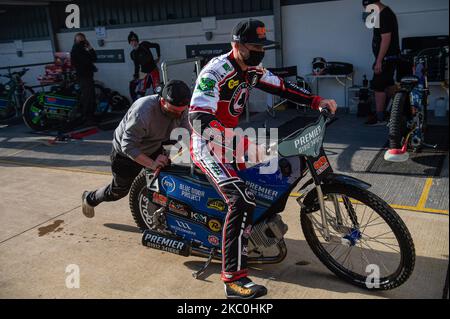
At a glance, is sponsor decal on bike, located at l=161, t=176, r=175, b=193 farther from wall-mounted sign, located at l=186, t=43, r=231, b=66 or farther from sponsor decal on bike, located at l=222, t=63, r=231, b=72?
wall-mounted sign, located at l=186, t=43, r=231, b=66

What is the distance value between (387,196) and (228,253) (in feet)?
8.04

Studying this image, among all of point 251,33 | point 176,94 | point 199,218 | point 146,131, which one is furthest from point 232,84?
point 199,218

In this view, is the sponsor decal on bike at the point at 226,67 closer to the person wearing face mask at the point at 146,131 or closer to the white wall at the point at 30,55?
the person wearing face mask at the point at 146,131

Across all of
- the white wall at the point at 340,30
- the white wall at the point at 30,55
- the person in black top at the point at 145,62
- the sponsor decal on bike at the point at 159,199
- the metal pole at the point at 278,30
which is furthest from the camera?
the white wall at the point at 30,55

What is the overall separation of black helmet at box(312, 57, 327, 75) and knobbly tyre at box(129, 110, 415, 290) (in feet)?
18.3

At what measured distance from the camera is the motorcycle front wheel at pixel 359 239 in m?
3.19

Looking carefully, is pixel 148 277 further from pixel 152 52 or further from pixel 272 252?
pixel 152 52

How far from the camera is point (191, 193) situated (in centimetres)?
380

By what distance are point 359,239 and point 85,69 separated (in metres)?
8.18

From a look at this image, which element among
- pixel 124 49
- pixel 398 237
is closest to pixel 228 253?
pixel 398 237

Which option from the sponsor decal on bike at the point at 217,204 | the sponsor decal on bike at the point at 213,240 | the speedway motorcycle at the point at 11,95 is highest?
the speedway motorcycle at the point at 11,95

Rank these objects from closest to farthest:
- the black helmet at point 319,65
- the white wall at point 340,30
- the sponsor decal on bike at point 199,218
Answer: the sponsor decal on bike at point 199,218 < the white wall at point 340,30 < the black helmet at point 319,65

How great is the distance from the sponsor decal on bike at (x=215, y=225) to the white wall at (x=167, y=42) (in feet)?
22.3

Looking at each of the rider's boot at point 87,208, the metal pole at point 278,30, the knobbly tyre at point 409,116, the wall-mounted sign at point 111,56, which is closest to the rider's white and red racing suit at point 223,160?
the rider's boot at point 87,208
